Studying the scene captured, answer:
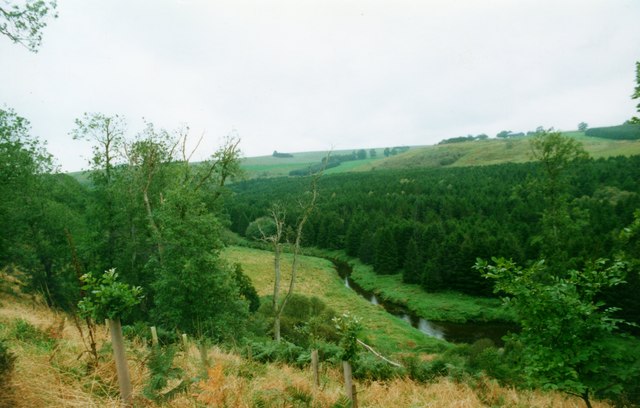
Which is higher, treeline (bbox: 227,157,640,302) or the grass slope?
treeline (bbox: 227,157,640,302)

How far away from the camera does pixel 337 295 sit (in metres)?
41.1

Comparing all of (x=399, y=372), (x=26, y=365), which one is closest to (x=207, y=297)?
(x=399, y=372)

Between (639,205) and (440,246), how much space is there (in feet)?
81.8

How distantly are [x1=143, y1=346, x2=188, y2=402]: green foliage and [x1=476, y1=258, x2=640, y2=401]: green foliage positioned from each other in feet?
17.0

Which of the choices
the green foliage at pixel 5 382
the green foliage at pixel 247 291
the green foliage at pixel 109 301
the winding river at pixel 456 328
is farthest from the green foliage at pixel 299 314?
the green foliage at pixel 109 301

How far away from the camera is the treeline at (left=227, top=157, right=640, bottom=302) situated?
1603 inches

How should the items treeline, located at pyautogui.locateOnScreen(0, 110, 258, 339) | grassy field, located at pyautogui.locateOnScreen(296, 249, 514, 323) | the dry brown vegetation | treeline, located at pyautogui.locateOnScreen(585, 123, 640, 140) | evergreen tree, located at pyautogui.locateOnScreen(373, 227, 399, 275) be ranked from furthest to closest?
1. treeline, located at pyautogui.locateOnScreen(585, 123, 640, 140)
2. evergreen tree, located at pyautogui.locateOnScreen(373, 227, 399, 275)
3. grassy field, located at pyautogui.locateOnScreen(296, 249, 514, 323)
4. treeline, located at pyautogui.locateOnScreen(0, 110, 258, 339)
5. the dry brown vegetation

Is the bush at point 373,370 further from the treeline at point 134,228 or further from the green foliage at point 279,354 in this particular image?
the treeline at point 134,228

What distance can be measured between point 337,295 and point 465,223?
2386 centimetres

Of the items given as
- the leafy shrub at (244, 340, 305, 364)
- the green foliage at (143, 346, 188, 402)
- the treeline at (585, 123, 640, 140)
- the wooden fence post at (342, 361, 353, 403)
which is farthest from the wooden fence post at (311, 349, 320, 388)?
the treeline at (585, 123, 640, 140)

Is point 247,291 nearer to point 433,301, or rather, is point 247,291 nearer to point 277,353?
point 277,353

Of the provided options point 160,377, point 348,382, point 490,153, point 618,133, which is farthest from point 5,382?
point 618,133

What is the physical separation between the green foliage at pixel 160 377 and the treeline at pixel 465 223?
23.7 meters

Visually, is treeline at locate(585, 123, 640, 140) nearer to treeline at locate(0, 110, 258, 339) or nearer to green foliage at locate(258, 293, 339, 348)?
green foliage at locate(258, 293, 339, 348)
